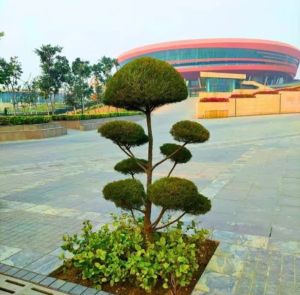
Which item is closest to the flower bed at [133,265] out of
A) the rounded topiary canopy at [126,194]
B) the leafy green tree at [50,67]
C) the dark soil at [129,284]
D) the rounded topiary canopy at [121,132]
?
the dark soil at [129,284]

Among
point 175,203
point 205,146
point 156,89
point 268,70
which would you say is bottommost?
point 205,146

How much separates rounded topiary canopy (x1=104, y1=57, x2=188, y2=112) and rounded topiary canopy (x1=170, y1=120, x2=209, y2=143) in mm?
346

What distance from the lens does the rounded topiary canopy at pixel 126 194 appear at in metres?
3.95

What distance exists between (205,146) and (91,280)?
13039 mm

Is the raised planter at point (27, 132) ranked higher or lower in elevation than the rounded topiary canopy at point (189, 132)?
lower

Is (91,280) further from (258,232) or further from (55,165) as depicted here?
(55,165)

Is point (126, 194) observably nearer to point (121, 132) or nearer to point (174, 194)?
point (174, 194)

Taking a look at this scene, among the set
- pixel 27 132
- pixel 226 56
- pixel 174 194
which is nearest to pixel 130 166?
pixel 174 194

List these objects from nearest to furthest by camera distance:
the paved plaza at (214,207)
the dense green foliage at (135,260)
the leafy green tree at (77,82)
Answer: the dense green foliage at (135,260), the paved plaza at (214,207), the leafy green tree at (77,82)

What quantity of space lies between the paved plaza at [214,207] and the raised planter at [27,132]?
5.45 metres

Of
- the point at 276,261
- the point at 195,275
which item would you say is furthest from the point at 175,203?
the point at 276,261

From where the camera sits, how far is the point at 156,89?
3670 millimetres

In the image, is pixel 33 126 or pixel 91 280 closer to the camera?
pixel 91 280

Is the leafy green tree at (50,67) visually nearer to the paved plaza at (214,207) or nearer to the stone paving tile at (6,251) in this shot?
the paved plaza at (214,207)
